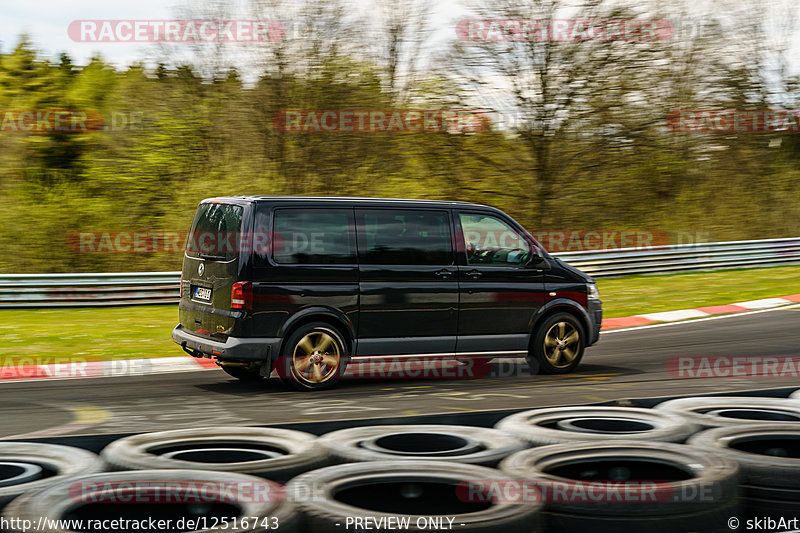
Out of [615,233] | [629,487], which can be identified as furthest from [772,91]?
[629,487]

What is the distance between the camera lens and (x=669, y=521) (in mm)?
3510

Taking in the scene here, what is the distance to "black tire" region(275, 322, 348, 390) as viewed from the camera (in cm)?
873

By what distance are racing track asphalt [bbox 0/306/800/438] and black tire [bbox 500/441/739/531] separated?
3193mm

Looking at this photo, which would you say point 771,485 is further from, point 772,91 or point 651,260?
point 772,91

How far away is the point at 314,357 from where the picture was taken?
887 cm

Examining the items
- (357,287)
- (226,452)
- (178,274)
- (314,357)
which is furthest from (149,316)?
(226,452)

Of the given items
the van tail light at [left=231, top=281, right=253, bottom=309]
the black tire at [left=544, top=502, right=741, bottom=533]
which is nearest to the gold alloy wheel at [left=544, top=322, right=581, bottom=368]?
the van tail light at [left=231, top=281, right=253, bottom=309]

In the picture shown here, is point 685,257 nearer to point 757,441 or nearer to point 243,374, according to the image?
point 243,374

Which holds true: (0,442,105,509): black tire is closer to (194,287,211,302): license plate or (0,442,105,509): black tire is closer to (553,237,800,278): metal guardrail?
(194,287,211,302): license plate

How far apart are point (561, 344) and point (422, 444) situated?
17.9 ft

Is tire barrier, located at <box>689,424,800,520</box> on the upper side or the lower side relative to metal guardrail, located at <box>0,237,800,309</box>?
lower

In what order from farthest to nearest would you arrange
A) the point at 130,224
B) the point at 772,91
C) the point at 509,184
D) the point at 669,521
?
the point at 772,91 → the point at 509,184 → the point at 130,224 → the point at 669,521

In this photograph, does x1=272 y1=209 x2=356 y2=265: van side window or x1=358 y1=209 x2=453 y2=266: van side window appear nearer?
x1=272 y1=209 x2=356 y2=265: van side window

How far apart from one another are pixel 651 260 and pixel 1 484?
19924 millimetres
